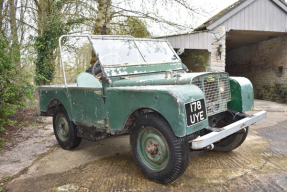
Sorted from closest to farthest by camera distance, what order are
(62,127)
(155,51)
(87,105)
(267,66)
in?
(87,105) → (155,51) → (62,127) → (267,66)

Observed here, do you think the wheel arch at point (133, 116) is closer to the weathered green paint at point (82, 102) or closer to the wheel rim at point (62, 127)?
the weathered green paint at point (82, 102)

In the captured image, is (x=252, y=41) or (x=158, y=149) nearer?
(x=158, y=149)

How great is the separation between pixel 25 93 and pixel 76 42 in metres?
8.58

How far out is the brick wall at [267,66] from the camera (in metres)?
11.6

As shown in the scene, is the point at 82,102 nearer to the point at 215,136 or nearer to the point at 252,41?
the point at 215,136

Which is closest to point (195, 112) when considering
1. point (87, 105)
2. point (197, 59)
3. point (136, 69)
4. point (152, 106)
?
point (152, 106)

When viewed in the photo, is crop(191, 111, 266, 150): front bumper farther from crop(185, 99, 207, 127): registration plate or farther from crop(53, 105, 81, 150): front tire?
crop(53, 105, 81, 150): front tire

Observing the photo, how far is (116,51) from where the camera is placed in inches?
160

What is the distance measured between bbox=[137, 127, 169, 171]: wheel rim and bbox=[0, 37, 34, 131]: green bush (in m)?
3.34

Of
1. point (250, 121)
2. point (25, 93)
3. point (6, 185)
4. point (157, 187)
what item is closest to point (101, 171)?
point (157, 187)

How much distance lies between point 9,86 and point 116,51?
278 centimetres

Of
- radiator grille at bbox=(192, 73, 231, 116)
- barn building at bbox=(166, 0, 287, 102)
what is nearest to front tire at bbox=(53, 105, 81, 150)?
radiator grille at bbox=(192, 73, 231, 116)

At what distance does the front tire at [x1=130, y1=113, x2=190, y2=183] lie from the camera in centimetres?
276

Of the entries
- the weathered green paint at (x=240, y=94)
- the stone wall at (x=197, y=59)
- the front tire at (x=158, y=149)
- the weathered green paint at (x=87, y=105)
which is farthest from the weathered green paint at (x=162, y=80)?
the stone wall at (x=197, y=59)
